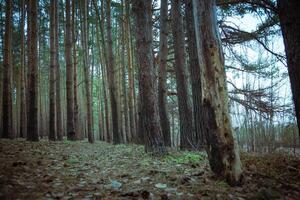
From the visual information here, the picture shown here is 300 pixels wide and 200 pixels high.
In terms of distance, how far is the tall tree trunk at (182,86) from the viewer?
7.25 meters

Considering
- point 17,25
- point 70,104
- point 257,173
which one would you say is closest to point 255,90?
point 257,173

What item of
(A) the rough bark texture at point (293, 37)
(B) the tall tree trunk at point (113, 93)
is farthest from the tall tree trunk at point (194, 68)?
(B) the tall tree trunk at point (113, 93)

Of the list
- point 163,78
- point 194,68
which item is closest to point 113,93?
point 163,78

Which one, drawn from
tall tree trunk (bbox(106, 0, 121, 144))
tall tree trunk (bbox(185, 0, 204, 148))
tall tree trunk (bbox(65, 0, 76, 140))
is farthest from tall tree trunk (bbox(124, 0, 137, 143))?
tall tree trunk (bbox(185, 0, 204, 148))

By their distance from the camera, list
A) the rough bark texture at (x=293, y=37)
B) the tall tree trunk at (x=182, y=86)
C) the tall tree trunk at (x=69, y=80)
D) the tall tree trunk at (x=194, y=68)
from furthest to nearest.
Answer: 1. the tall tree trunk at (x=69, y=80)
2. the tall tree trunk at (x=182, y=86)
3. the tall tree trunk at (x=194, y=68)
4. the rough bark texture at (x=293, y=37)

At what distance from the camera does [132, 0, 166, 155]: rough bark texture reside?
6.07 meters

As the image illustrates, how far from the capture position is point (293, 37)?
3.89 metres

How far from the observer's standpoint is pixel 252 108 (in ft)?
26.0

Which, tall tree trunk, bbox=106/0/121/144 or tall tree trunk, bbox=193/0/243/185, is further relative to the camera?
tall tree trunk, bbox=106/0/121/144

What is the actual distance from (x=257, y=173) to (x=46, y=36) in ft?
74.5

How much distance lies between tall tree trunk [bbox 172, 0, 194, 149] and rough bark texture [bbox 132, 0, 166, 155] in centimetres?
137

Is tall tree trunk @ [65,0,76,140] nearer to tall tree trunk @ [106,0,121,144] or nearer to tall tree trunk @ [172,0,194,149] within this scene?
tall tree trunk @ [106,0,121,144]

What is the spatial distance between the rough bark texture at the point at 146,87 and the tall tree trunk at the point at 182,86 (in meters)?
1.37

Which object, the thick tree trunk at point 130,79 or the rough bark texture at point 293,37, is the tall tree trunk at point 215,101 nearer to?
the rough bark texture at point 293,37
